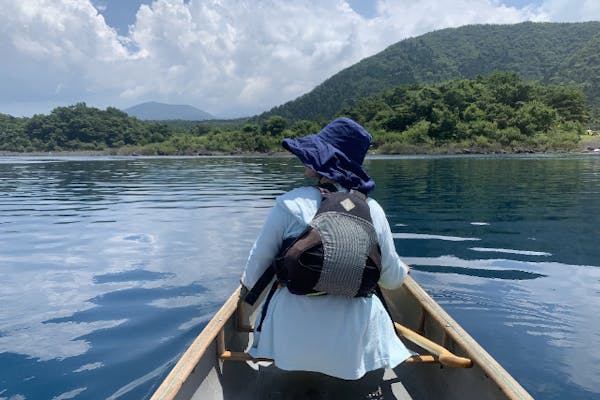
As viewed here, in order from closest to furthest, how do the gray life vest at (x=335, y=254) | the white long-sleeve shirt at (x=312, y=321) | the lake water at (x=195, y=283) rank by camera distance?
the gray life vest at (x=335, y=254), the white long-sleeve shirt at (x=312, y=321), the lake water at (x=195, y=283)

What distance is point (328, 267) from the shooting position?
7.86 feet

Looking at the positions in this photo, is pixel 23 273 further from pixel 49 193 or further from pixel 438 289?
pixel 49 193

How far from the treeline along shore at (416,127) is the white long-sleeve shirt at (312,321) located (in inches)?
3147

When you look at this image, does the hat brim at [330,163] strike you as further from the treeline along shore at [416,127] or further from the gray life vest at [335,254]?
the treeline along shore at [416,127]

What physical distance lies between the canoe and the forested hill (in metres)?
157

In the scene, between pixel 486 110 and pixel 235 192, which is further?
pixel 486 110

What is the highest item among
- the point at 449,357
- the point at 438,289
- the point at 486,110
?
the point at 486,110

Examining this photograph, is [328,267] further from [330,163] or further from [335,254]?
[330,163]

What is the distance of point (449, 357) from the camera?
293 centimetres

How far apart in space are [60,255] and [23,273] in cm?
126

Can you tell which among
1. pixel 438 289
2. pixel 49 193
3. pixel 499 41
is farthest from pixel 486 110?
pixel 499 41

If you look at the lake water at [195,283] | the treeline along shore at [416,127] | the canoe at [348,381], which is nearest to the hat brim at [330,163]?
the canoe at [348,381]

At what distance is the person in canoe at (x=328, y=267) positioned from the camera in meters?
2.41

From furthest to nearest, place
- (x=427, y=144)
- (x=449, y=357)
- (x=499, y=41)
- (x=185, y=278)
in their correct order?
(x=499, y=41) < (x=427, y=144) < (x=185, y=278) < (x=449, y=357)
